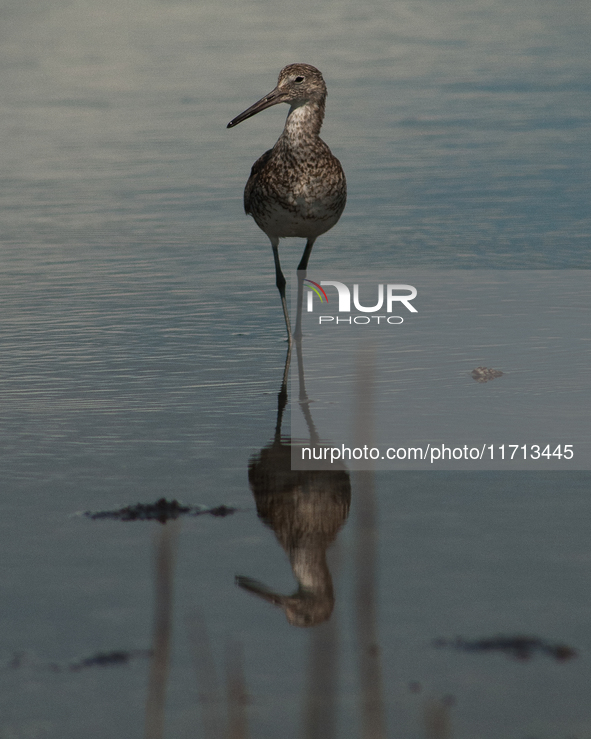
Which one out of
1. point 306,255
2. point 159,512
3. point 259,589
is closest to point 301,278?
point 306,255

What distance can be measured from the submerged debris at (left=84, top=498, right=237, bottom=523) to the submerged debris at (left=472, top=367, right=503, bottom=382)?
2.71 metres

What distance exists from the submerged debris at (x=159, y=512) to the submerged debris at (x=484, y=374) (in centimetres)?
271

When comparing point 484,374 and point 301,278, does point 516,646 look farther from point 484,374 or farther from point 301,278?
point 301,278

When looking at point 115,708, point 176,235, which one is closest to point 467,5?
point 176,235

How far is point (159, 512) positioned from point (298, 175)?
165 inches

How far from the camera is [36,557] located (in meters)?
4.56

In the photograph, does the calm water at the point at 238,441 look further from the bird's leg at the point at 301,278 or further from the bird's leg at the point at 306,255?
the bird's leg at the point at 306,255

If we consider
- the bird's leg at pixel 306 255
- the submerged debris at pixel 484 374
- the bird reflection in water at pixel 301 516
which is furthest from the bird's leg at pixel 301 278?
the bird reflection in water at pixel 301 516

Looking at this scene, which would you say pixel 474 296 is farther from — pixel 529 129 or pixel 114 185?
pixel 529 129

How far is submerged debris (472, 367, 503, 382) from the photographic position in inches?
289

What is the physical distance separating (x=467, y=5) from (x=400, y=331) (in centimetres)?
3074

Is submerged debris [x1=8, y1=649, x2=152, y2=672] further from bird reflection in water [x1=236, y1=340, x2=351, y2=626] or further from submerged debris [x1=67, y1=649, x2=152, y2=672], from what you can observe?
bird reflection in water [x1=236, y1=340, x2=351, y2=626]

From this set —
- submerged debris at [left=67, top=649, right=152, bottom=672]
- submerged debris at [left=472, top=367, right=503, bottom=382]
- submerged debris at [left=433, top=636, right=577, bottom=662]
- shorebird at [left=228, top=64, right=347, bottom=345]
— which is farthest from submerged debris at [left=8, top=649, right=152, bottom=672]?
shorebird at [left=228, top=64, right=347, bottom=345]

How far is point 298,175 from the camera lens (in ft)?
28.5
